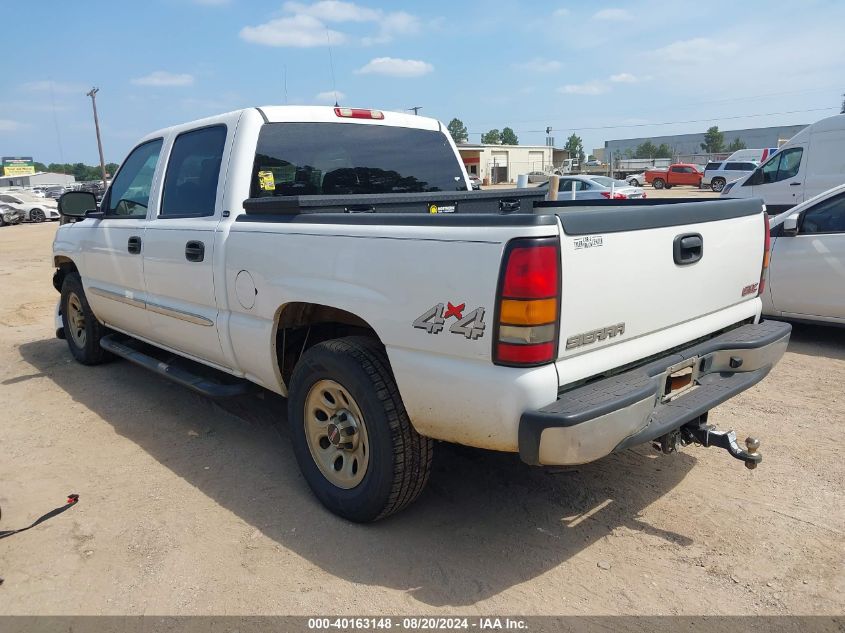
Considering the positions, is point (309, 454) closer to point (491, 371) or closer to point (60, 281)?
point (491, 371)

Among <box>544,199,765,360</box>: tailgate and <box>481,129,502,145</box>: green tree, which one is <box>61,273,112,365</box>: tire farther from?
<box>481,129,502,145</box>: green tree

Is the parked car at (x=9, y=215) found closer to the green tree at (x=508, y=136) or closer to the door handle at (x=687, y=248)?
the door handle at (x=687, y=248)

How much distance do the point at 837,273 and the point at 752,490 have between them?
3502mm

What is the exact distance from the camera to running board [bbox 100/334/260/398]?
13.0 feet

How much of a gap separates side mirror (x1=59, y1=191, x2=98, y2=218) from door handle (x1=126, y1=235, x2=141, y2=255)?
99cm

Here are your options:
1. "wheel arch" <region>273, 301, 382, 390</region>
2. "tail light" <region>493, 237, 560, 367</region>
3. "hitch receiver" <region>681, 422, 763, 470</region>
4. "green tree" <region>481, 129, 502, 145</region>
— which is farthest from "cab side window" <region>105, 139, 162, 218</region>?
"green tree" <region>481, 129, 502, 145</region>

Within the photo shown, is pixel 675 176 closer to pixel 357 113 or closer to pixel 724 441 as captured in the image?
pixel 357 113

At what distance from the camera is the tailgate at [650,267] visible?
2449mm

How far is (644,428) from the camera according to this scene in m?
2.61

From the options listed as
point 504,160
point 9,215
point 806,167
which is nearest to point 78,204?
point 806,167

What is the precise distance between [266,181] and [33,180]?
120m

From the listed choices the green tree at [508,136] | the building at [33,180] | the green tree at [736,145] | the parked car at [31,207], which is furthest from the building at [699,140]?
the building at [33,180]

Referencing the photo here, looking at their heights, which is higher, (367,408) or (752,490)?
(367,408)

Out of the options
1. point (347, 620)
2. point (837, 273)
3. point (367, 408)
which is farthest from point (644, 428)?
point (837, 273)
